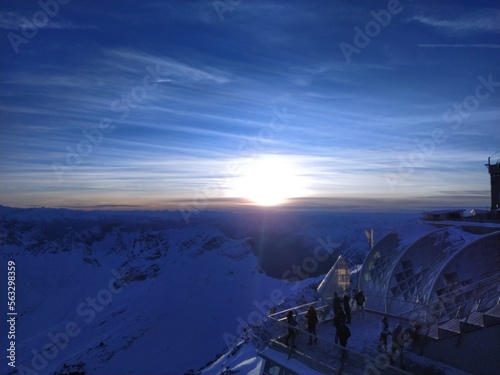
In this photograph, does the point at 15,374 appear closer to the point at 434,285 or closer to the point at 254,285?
the point at 254,285

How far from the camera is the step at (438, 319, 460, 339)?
39.1 feet

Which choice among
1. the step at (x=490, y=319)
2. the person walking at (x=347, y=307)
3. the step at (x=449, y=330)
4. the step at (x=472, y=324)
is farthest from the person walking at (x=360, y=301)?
the step at (x=490, y=319)

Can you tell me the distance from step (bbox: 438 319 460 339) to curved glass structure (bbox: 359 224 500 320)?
6.77 m

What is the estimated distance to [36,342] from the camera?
10494cm

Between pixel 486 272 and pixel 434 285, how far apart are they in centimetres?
298

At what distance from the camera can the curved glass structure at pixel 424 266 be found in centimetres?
2192

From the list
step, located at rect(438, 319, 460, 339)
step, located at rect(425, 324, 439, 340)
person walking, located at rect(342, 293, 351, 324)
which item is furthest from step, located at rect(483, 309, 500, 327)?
person walking, located at rect(342, 293, 351, 324)

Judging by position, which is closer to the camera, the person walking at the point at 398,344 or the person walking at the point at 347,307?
the person walking at the point at 398,344

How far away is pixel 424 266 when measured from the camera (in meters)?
24.3

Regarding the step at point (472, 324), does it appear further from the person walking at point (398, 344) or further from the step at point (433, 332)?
the person walking at point (398, 344)

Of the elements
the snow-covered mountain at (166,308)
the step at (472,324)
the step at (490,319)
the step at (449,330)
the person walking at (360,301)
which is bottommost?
the snow-covered mountain at (166,308)

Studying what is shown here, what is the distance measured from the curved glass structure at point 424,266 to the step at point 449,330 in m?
6.77

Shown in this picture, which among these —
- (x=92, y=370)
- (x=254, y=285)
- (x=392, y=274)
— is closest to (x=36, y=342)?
(x=92, y=370)

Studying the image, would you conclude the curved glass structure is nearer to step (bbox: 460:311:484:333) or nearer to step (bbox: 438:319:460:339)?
step (bbox: 438:319:460:339)
